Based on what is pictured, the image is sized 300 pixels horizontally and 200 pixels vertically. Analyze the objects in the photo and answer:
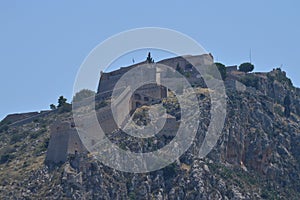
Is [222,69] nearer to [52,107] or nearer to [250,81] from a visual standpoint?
[250,81]

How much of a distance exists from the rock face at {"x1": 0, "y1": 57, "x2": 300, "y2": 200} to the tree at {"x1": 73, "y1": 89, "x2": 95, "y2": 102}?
495 inches

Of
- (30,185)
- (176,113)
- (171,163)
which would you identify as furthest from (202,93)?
(30,185)

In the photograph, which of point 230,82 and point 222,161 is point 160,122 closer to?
point 222,161

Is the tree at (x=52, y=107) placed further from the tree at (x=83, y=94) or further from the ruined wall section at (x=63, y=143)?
the ruined wall section at (x=63, y=143)

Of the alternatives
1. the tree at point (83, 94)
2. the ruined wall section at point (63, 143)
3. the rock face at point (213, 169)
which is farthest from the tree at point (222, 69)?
the ruined wall section at point (63, 143)

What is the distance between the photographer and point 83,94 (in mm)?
121875

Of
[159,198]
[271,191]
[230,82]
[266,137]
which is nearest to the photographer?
[159,198]

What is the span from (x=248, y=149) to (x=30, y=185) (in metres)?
23.1

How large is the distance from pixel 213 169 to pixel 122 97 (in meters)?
15.6

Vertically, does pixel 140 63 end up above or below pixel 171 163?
above

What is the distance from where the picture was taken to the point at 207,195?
95.6 meters

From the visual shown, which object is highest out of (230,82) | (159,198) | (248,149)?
(230,82)

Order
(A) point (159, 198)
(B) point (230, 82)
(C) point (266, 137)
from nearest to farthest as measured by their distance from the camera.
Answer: (A) point (159, 198), (C) point (266, 137), (B) point (230, 82)

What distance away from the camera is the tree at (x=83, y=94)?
120 m
